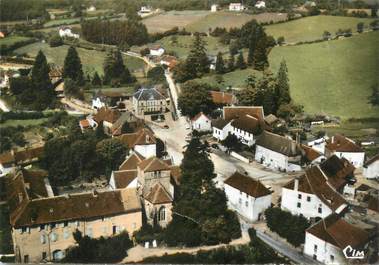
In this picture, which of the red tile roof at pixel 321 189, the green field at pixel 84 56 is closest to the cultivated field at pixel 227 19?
the green field at pixel 84 56

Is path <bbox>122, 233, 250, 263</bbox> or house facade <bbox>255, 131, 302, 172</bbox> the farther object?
house facade <bbox>255, 131, 302, 172</bbox>

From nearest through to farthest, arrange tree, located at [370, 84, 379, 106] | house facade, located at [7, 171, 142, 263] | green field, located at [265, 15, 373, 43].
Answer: house facade, located at [7, 171, 142, 263]
tree, located at [370, 84, 379, 106]
green field, located at [265, 15, 373, 43]

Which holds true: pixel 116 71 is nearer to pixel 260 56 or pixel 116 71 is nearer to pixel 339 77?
pixel 260 56

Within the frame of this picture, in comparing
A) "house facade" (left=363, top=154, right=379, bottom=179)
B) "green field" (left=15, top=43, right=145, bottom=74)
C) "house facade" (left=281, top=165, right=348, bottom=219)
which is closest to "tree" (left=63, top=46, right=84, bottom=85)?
"green field" (left=15, top=43, right=145, bottom=74)

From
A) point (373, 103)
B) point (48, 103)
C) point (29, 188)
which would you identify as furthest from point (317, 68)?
point (29, 188)

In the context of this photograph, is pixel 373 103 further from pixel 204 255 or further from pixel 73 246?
pixel 73 246

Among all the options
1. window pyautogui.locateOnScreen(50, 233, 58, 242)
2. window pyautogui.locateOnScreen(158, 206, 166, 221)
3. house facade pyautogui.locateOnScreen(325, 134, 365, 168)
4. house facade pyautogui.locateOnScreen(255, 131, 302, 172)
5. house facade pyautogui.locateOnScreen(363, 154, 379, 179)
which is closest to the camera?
window pyautogui.locateOnScreen(50, 233, 58, 242)

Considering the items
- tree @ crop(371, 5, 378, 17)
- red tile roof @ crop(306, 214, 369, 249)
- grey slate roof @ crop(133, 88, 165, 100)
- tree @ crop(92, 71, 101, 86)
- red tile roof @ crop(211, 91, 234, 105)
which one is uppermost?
tree @ crop(371, 5, 378, 17)

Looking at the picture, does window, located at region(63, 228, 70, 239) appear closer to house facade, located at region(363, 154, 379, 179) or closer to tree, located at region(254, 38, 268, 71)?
house facade, located at region(363, 154, 379, 179)
